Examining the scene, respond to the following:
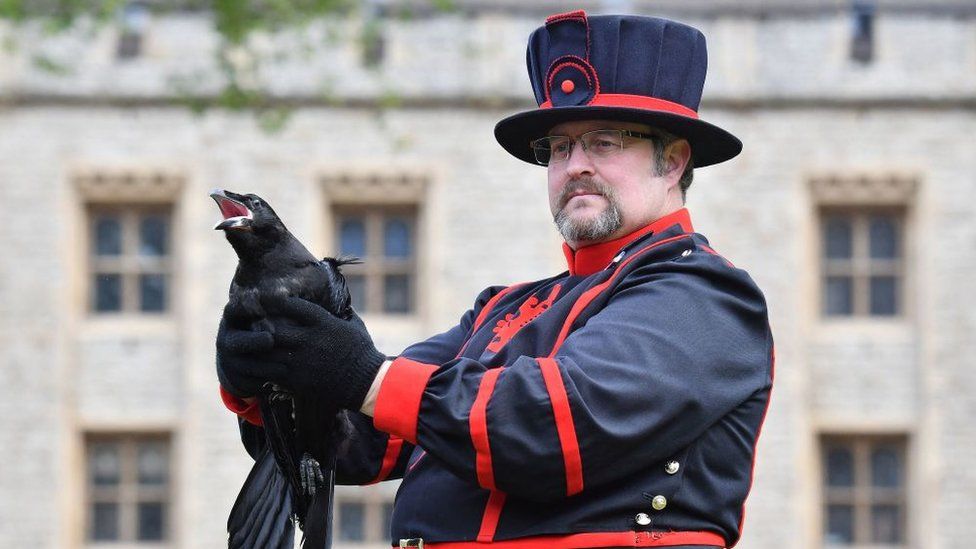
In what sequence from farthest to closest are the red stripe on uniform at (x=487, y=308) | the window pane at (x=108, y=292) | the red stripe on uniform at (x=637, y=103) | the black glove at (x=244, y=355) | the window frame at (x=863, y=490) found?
1. the window pane at (x=108, y=292)
2. the window frame at (x=863, y=490)
3. the red stripe on uniform at (x=487, y=308)
4. the red stripe on uniform at (x=637, y=103)
5. the black glove at (x=244, y=355)

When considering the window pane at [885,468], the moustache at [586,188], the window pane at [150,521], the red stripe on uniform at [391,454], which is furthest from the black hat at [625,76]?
the window pane at [150,521]

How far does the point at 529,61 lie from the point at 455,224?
1291 cm

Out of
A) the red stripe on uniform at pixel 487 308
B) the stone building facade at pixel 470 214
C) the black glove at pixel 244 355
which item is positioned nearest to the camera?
the black glove at pixel 244 355

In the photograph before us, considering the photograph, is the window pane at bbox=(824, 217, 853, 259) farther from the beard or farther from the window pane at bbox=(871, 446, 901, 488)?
the beard

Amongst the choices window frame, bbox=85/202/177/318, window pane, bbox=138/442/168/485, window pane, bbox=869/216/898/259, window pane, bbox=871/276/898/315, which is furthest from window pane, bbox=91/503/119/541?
window pane, bbox=869/216/898/259

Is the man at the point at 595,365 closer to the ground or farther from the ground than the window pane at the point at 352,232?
closer to the ground

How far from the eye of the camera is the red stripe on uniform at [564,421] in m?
3.11

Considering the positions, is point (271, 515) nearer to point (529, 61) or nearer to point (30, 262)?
point (529, 61)

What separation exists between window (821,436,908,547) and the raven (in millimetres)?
Answer: 13793

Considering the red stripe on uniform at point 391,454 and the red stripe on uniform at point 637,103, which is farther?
the red stripe on uniform at point 391,454

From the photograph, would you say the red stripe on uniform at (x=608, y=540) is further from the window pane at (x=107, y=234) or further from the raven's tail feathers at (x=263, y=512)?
the window pane at (x=107, y=234)

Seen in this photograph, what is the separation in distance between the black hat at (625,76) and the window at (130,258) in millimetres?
13775

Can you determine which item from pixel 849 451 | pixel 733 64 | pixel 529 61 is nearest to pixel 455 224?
pixel 733 64

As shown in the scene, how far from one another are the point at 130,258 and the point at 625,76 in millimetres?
14099
